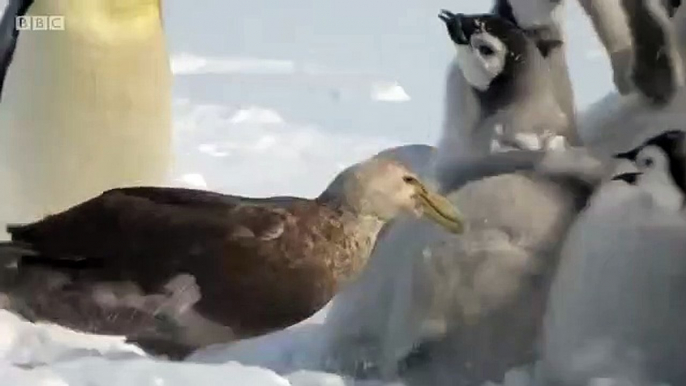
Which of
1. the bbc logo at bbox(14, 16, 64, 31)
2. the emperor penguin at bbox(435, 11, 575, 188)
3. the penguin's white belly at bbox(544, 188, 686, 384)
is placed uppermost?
the bbc logo at bbox(14, 16, 64, 31)

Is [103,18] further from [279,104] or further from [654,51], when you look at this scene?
[654,51]

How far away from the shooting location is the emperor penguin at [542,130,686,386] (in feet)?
2.96

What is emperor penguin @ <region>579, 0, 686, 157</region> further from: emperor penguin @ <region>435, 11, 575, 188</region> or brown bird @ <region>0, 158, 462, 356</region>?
brown bird @ <region>0, 158, 462, 356</region>

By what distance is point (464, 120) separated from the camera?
0.96 meters

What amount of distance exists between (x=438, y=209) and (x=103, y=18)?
0.36 metres

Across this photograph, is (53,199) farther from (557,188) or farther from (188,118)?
(557,188)

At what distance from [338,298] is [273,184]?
118 mm

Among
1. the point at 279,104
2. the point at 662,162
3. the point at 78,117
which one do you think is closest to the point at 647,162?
the point at 662,162

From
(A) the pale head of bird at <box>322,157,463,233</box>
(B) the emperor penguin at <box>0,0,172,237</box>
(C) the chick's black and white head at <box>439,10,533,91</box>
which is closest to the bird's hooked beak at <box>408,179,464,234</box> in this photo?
(A) the pale head of bird at <box>322,157,463,233</box>

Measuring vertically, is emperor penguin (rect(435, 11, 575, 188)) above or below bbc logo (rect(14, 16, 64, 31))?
below

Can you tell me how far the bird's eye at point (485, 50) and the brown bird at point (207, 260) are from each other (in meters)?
0.13

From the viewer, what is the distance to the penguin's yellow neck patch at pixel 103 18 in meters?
0.99

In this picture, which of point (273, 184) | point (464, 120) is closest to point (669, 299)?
point (464, 120)

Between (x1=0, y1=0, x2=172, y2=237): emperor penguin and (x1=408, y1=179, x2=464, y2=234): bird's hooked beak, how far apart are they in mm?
236
